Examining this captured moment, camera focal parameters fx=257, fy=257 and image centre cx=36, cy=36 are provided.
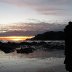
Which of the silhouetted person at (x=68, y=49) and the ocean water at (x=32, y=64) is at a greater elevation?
the silhouetted person at (x=68, y=49)

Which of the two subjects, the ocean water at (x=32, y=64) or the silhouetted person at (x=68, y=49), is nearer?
the silhouetted person at (x=68, y=49)

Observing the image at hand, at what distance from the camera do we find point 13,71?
4597cm

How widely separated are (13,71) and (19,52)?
45.0m

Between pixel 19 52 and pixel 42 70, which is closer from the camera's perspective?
pixel 42 70

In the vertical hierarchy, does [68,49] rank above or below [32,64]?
above

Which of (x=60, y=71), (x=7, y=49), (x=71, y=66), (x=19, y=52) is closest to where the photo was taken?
(x=71, y=66)

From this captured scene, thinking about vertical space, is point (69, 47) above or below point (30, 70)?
above

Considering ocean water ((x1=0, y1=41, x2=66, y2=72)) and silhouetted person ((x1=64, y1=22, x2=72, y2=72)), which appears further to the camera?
ocean water ((x1=0, y1=41, x2=66, y2=72))

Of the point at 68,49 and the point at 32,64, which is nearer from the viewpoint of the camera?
the point at 68,49

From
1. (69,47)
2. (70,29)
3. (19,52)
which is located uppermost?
(70,29)

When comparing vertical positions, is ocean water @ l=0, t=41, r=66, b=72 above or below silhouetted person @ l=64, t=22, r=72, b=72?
below

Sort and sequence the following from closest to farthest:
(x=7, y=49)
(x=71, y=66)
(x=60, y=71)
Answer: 1. (x=71, y=66)
2. (x=60, y=71)
3. (x=7, y=49)

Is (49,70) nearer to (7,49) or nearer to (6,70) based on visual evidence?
(6,70)

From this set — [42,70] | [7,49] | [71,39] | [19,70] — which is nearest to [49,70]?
[42,70]
